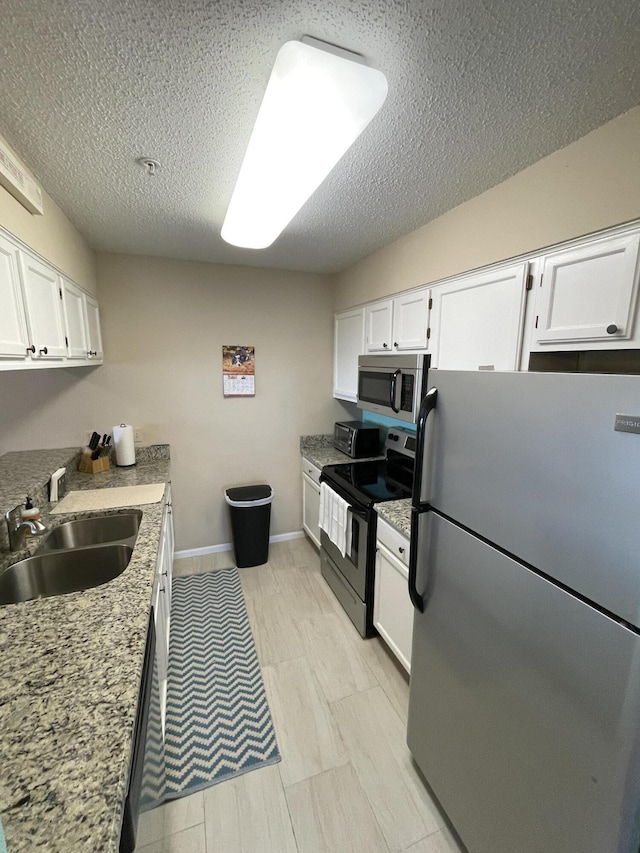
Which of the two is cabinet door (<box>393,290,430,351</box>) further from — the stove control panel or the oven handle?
the oven handle

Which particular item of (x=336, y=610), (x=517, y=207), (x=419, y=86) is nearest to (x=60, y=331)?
(x=419, y=86)

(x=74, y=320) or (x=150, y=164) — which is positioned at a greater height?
(x=150, y=164)

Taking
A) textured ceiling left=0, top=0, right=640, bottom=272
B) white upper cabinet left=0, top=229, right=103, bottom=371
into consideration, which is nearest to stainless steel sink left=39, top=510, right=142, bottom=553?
white upper cabinet left=0, top=229, right=103, bottom=371

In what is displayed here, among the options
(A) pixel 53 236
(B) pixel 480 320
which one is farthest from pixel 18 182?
(B) pixel 480 320

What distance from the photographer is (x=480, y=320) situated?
1634 millimetres

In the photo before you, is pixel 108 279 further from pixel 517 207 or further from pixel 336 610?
pixel 336 610

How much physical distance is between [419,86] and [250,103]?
19.7 inches

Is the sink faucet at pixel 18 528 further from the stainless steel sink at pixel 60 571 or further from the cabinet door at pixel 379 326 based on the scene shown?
the cabinet door at pixel 379 326

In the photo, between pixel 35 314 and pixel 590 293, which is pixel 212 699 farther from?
pixel 590 293

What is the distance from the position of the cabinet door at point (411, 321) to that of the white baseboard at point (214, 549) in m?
2.08

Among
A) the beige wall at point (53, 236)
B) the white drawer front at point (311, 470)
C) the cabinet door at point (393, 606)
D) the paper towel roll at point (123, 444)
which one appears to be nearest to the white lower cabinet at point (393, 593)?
the cabinet door at point (393, 606)

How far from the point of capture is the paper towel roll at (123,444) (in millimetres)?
2555

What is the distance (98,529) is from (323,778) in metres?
1.52

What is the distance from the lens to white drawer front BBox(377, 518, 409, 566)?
171 centimetres
